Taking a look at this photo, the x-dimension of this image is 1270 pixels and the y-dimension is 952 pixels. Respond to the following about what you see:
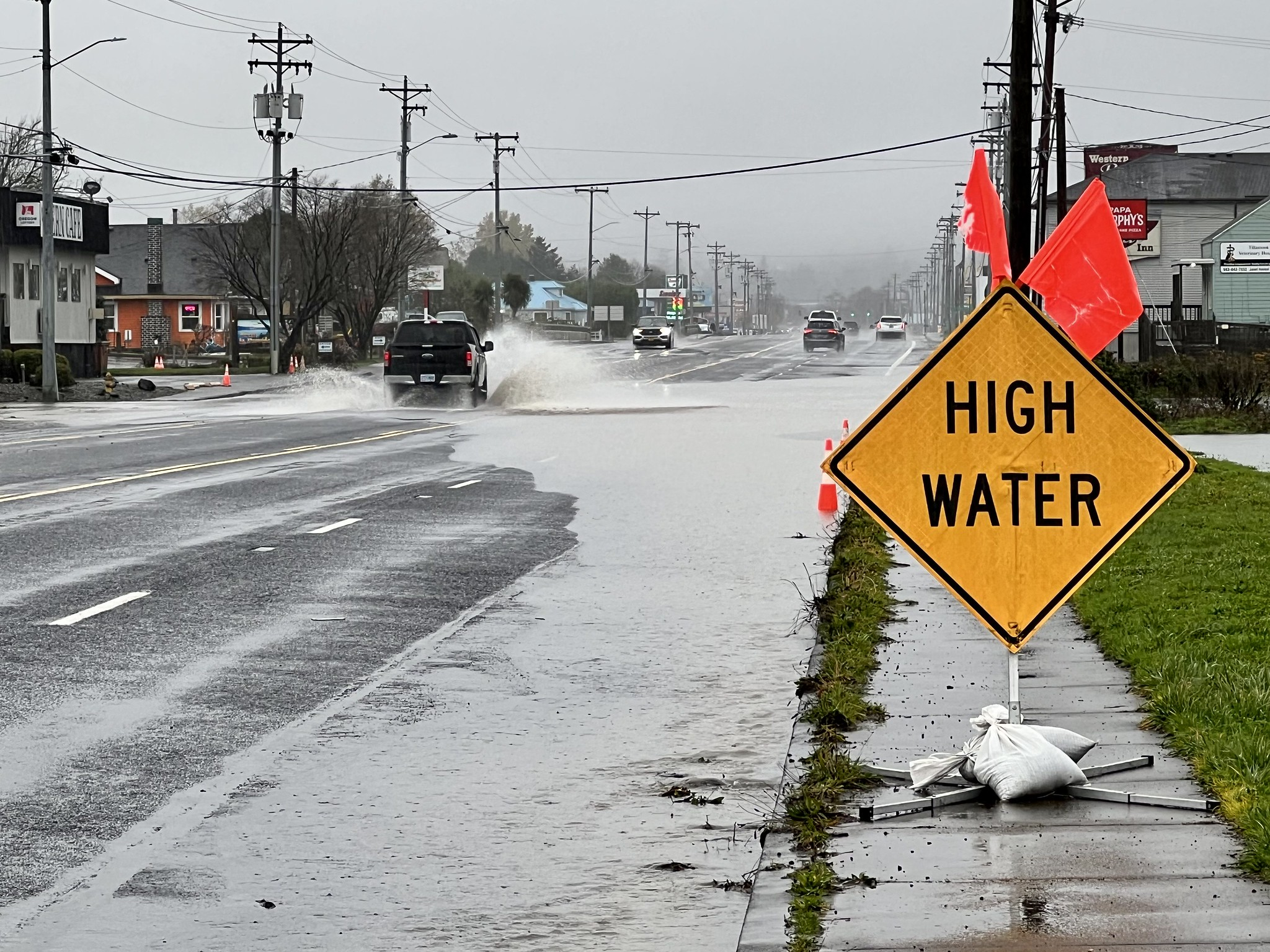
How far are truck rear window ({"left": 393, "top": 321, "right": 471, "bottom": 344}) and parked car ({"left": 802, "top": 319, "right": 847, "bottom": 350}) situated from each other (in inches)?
1965

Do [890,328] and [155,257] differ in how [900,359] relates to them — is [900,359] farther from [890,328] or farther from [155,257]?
[155,257]

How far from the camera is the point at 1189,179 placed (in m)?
82.8

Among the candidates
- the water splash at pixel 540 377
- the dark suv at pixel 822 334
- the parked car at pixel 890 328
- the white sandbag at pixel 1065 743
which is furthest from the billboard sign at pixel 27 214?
the parked car at pixel 890 328

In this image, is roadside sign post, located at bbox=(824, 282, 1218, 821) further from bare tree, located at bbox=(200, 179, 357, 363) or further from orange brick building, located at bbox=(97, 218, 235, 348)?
orange brick building, located at bbox=(97, 218, 235, 348)

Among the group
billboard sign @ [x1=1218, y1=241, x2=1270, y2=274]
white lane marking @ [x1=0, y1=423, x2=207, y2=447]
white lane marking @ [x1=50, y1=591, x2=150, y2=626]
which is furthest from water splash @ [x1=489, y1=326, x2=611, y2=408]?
white lane marking @ [x1=50, y1=591, x2=150, y2=626]

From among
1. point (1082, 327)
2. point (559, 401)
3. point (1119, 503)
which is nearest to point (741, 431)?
point (559, 401)

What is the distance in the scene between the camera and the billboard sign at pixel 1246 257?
64.6 m

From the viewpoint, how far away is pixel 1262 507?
16703 millimetres

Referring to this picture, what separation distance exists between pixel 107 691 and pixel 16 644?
1.54 m

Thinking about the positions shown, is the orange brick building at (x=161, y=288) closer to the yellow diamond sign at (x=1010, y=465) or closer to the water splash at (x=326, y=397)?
the water splash at (x=326, y=397)

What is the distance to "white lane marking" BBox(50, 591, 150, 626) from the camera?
11.2m

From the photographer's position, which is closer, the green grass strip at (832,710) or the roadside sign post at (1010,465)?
the green grass strip at (832,710)

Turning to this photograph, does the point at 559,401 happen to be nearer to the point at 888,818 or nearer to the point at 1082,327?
the point at 1082,327

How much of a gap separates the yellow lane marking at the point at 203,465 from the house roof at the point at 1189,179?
55192mm
